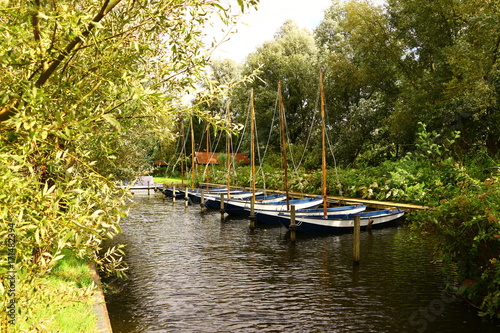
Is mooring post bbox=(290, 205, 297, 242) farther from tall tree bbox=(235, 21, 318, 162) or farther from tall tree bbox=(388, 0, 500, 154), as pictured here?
tall tree bbox=(235, 21, 318, 162)

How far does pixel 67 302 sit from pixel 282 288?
1048 centimetres

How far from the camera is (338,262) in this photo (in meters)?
18.0

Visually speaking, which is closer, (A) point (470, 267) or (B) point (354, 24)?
(A) point (470, 267)

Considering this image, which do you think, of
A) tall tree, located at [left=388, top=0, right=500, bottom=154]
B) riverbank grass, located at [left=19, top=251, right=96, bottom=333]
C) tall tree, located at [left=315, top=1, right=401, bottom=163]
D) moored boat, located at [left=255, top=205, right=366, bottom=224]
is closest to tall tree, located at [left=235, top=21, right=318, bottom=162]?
tall tree, located at [left=315, top=1, right=401, bottom=163]

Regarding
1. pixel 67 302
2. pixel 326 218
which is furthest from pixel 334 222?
pixel 67 302

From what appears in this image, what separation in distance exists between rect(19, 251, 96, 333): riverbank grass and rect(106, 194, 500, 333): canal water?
1.66 m

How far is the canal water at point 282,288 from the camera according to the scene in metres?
11.3

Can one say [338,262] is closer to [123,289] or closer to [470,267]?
[470,267]

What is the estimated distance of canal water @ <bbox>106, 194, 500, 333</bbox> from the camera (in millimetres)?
11281

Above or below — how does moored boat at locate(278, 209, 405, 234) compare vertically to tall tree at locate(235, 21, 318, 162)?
below

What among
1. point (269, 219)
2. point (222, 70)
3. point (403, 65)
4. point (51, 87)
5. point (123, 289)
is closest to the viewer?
point (51, 87)

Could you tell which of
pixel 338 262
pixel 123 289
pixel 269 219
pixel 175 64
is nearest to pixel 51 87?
pixel 175 64

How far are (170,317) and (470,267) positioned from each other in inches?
318

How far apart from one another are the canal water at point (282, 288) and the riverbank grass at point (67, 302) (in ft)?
5.44
